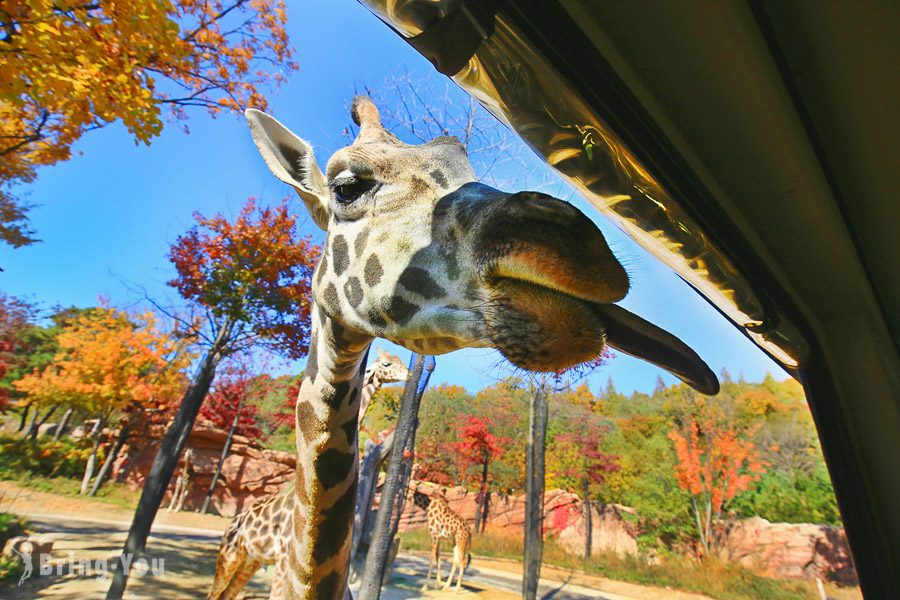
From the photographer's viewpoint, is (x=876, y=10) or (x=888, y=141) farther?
(x=888, y=141)

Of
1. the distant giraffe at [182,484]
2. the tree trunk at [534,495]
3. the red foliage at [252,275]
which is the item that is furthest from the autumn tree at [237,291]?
the distant giraffe at [182,484]

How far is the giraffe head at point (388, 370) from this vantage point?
8.82m

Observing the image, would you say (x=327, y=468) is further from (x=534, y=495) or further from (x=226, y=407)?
(x=226, y=407)

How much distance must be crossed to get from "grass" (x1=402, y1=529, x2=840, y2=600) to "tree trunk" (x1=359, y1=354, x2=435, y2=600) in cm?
1240

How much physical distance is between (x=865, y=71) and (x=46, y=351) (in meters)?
29.6

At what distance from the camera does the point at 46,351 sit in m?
21.5

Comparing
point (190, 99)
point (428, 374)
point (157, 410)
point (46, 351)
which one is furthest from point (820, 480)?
point (46, 351)

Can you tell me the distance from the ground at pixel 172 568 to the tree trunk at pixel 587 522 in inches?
92.4

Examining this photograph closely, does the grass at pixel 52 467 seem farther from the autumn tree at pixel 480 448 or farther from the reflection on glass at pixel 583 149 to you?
the reflection on glass at pixel 583 149

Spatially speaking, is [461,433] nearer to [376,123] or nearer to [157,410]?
[157,410]

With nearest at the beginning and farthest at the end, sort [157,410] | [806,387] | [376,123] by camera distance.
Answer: [806,387], [376,123], [157,410]

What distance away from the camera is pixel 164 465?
9.37 meters

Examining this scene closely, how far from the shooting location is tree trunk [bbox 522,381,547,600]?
10.4m

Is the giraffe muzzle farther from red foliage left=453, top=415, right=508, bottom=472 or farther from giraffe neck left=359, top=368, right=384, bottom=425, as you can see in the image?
red foliage left=453, top=415, right=508, bottom=472
